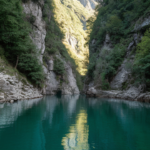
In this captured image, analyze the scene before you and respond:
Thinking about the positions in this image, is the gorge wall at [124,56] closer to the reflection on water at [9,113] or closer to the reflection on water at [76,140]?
the reflection on water at [76,140]

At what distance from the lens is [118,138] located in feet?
16.1

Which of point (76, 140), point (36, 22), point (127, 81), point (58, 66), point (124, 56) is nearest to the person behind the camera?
point (76, 140)

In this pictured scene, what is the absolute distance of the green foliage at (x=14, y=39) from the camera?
58.9ft

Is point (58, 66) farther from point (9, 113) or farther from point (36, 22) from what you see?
point (9, 113)

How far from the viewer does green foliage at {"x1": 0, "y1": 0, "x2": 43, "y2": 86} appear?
17.9m

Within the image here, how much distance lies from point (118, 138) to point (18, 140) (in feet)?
11.3

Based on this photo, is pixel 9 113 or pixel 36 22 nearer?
pixel 9 113

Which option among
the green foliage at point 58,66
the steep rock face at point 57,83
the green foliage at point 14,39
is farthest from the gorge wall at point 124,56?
the green foliage at point 14,39

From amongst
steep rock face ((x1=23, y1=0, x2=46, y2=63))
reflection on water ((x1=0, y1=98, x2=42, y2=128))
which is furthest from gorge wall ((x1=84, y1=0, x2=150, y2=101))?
reflection on water ((x1=0, y1=98, x2=42, y2=128))

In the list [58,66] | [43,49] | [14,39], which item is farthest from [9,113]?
[58,66]

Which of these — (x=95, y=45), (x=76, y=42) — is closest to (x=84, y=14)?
(x=76, y=42)

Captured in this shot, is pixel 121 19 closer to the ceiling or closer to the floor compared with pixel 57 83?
closer to the ceiling

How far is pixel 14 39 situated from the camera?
63.2ft

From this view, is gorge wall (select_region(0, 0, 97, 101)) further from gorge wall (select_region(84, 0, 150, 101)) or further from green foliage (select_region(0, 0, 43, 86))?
gorge wall (select_region(84, 0, 150, 101))
